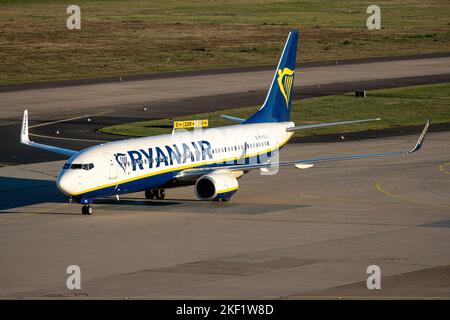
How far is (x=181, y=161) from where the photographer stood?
67562 mm

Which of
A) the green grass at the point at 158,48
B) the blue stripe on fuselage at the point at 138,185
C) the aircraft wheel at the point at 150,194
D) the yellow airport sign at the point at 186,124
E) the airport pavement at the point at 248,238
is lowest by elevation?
the airport pavement at the point at 248,238

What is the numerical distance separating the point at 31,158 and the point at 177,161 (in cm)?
2314

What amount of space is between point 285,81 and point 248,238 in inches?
827

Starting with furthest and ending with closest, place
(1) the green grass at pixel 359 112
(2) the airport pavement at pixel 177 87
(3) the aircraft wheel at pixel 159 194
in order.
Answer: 1. (2) the airport pavement at pixel 177 87
2. (1) the green grass at pixel 359 112
3. (3) the aircraft wheel at pixel 159 194

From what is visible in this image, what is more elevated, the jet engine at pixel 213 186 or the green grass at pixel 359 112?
the green grass at pixel 359 112

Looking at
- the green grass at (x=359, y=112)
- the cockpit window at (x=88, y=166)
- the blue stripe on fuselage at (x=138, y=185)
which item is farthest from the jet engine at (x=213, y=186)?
the green grass at (x=359, y=112)

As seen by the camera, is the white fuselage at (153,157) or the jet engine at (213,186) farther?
the jet engine at (213,186)

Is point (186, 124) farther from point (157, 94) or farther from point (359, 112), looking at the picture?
point (157, 94)

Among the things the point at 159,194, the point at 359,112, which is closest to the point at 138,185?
the point at 159,194

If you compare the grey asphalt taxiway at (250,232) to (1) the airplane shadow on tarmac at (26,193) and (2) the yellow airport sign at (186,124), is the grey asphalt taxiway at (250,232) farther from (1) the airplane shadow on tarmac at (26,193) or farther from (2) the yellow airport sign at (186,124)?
(2) the yellow airport sign at (186,124)

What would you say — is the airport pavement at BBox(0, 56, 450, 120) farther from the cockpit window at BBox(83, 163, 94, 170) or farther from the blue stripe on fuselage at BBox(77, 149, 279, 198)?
the cockpit window at BBox(83, 163, 94, 170)

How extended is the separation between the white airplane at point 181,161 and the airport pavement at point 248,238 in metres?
1.52

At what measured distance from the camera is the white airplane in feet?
208

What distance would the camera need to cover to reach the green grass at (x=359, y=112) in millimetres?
102131
